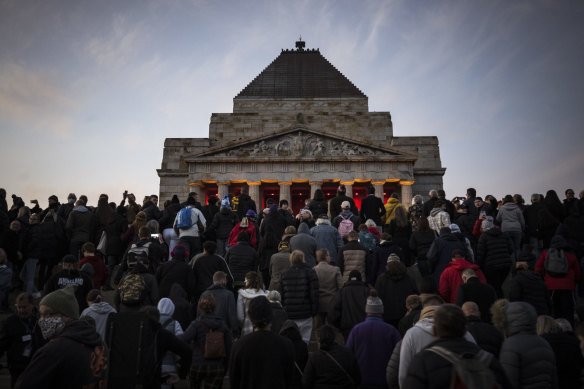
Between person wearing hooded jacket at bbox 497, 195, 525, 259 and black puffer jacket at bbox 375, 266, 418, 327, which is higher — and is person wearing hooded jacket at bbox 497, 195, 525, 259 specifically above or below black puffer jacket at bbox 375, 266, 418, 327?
above

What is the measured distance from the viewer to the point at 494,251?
9727 mm

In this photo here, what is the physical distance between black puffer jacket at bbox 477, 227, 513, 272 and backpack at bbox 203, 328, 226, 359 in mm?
6136

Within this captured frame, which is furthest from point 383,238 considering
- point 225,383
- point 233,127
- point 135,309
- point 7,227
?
point 233,127

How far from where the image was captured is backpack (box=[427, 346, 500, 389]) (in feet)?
11.2

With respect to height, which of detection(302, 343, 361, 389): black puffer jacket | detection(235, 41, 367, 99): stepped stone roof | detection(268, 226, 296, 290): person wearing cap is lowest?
detection(302, 343, 361, 389): black puffer jacket

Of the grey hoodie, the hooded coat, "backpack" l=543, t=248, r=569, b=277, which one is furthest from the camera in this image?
"backpack" l=543, t=248, r=569, b=277

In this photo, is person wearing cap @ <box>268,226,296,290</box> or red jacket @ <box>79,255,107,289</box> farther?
red jacket @ <box>79,255,107,289</box>

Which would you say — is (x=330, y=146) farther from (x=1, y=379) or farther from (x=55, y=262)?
(x=1, y=379)

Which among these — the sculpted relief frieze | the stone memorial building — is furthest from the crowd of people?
the sculpted relief frieze

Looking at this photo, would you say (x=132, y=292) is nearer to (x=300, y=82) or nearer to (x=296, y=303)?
(x=296, y=303)

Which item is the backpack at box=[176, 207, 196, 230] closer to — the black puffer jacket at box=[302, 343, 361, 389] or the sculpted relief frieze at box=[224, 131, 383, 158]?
the black puffer jacket at box=[302, 343, 361, 389]

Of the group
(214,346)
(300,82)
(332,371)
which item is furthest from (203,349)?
(300,82)

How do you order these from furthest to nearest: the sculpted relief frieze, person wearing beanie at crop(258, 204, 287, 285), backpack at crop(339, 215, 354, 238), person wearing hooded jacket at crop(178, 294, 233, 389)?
the sculpted relief frieze, backpack at crop(339, 215, 354, 238), person wearing beanie at crop(258, 204, 287, 285), person wearing hooded jacket at crop(178, 294, 233, 389)

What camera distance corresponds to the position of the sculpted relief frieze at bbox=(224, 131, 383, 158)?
31.3 metres
